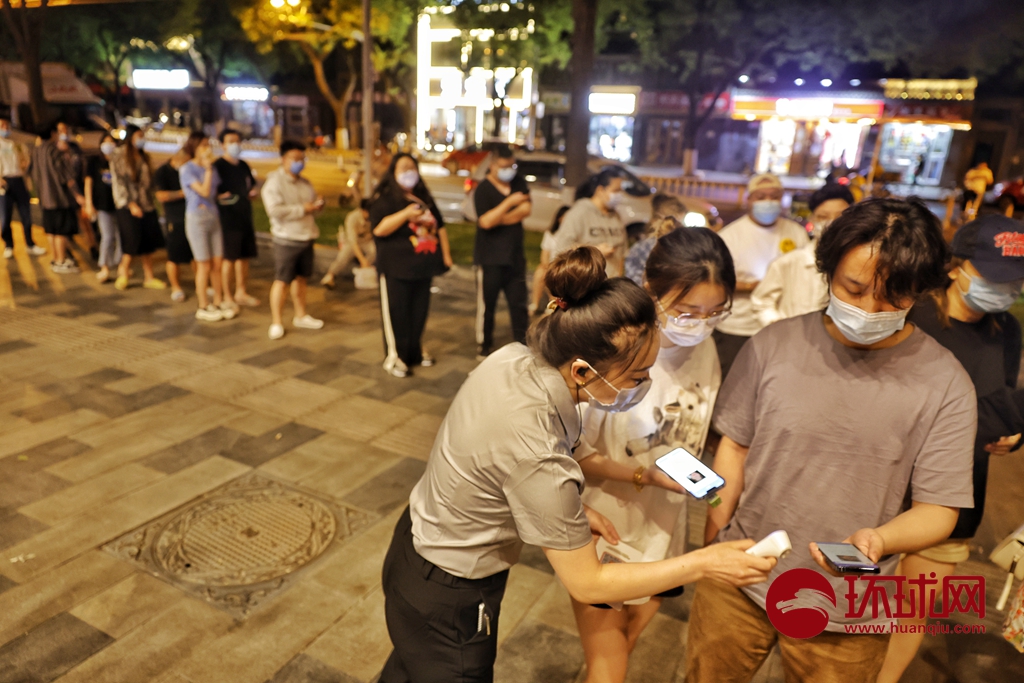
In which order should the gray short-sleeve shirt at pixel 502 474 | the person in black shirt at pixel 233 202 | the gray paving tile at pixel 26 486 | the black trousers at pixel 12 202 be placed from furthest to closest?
the black trousers at pixel 12 202 < the person in black shirt at pixel 233 202 < the gray paving tile at pixel 26 486 < the gray short-sleeve shirt at pixel 502 474

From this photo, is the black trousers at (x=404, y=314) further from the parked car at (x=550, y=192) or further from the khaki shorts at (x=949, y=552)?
the parked car at (x=550, y=192)

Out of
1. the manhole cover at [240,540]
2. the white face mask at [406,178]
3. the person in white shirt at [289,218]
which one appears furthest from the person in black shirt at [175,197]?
the manhole cover at [240,540]

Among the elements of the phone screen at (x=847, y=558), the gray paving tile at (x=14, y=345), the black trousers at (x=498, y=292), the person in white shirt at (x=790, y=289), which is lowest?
the gray paving tile at (x=14, y=345)

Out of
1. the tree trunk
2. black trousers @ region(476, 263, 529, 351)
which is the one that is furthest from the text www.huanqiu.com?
the tree trunk

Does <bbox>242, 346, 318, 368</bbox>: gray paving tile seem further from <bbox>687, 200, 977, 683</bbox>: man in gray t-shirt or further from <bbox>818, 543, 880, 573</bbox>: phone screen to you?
<bbox>818, 543, 880, 573</bbox>: phone screen

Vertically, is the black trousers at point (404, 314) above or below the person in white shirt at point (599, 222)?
below

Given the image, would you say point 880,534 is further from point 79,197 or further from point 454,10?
point 454,10

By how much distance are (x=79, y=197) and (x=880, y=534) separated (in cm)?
1046

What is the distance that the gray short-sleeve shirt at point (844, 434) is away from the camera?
1822mm

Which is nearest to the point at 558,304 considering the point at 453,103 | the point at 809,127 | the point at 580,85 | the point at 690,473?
the point at 690,473

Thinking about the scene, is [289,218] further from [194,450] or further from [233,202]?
[194,450]

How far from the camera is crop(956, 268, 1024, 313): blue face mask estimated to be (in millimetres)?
2402

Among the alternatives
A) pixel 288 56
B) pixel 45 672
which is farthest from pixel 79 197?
pixel 288 56

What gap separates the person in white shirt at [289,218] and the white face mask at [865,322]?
19.8 feet
